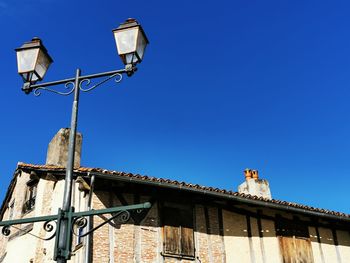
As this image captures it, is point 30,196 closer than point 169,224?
No

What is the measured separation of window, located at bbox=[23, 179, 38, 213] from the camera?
12.0 metres

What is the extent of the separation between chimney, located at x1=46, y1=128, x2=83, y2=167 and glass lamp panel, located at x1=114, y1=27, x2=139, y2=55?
740 cm

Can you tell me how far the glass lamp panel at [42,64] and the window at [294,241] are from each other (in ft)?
30.1

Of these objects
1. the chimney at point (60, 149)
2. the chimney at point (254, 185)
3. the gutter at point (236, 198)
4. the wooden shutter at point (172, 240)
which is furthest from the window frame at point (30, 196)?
the chimney at point (254, 185)

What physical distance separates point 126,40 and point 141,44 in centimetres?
21

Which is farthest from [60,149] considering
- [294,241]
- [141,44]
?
[141,44]

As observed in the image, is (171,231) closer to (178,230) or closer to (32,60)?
(178,230)

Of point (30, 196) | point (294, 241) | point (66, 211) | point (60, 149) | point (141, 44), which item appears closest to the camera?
point (66, 211)

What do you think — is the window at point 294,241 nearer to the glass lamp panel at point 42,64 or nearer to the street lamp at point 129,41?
the street lamp at point 129,41

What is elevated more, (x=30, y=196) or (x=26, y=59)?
(x=30, y=196)

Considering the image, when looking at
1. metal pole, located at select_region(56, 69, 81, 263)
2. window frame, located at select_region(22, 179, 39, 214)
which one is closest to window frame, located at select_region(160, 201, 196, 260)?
window frame, located at select_region(22, 179, 39, 214)

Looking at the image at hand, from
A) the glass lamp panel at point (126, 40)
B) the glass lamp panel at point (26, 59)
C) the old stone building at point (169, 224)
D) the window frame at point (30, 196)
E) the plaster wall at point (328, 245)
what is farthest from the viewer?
the plaster wall at point (328, 245)

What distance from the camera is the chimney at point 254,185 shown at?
15.7 metres

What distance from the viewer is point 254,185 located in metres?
15.8
